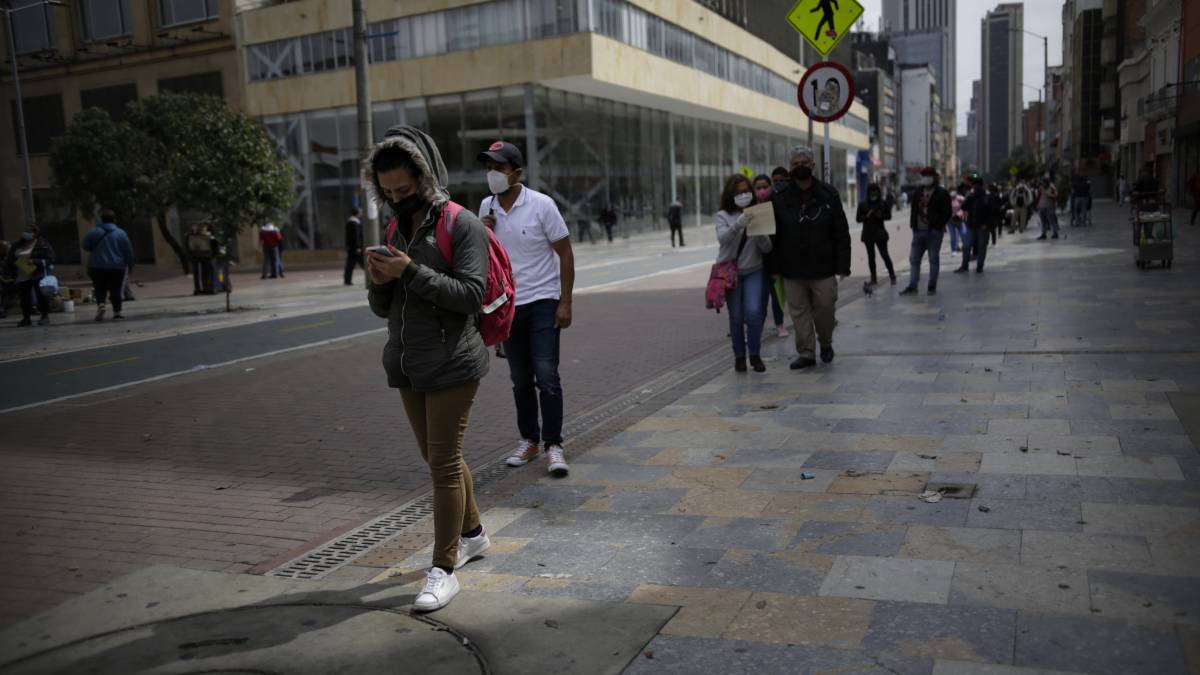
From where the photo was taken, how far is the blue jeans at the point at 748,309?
9117 millimetres

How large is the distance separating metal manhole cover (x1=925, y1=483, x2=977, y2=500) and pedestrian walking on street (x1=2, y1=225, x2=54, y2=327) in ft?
57.5

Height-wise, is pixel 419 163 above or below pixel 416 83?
below

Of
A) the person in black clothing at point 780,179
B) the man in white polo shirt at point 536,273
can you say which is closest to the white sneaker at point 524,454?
the man in white polo shirt at point 536,273

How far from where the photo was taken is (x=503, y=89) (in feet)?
130

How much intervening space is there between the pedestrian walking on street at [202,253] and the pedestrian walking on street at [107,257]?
8.44 feet

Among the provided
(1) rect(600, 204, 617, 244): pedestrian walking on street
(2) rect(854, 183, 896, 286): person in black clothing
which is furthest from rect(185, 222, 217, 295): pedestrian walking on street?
(1) rect(600, 204, 617, 244): pedestrian walking on street

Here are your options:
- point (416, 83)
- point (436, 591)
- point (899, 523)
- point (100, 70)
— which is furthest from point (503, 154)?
point (100, 70)

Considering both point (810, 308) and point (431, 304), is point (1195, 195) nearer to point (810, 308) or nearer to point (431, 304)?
point (810, 308)

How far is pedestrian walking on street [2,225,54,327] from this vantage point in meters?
18.2

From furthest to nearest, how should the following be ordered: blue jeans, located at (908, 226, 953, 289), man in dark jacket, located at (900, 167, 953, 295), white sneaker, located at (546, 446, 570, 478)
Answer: blue jeans, located at (908, 226, 953, 289) → man in dark jacket, located at (900, 167, 953, 295) → white sneaker, located at (546, 446, 570, 478)

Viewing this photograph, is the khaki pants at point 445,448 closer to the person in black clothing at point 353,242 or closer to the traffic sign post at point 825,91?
the traffic sign post at point 825,91

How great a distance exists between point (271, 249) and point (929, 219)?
22689 mm

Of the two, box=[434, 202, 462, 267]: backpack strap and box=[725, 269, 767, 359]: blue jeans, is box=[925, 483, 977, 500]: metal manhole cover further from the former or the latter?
box=[725, 269, 767, 359]: blue jeans

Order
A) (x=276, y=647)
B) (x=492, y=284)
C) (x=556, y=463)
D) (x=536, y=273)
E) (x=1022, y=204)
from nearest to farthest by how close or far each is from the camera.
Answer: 1. (x=276, y=647)
2. (x=492, y=284)
3. (x=536, y=273)
4. (x=556, y=463)
5. (x=1022, y=204)
